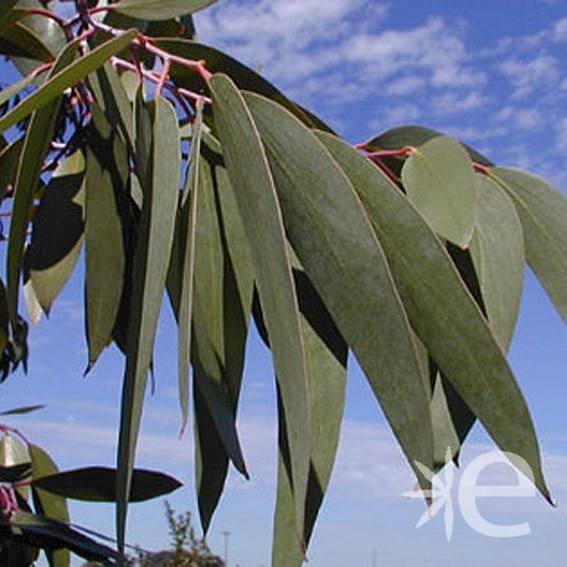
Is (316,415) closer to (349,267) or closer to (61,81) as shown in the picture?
(349,267)

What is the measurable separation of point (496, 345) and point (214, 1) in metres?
0.48

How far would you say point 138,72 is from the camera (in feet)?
3.23

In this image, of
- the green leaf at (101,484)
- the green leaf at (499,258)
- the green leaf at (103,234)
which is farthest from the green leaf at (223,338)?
the green leaf at (101,484)

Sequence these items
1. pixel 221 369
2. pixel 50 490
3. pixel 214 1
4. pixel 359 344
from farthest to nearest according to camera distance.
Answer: pixel 50 490
pixel 214 1
pixel 221 369
pixel 359 344

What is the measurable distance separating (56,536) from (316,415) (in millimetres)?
642

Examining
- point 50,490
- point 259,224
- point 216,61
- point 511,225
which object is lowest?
point 50,490

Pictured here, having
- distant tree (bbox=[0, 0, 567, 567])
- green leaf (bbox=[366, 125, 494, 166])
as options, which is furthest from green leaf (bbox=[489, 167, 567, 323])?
green leaf (bbox=[366, 125, 494, 166])

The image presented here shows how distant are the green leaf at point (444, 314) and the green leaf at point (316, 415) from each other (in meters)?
0.11

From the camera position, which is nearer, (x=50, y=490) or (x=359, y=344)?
(x=359, y=344)

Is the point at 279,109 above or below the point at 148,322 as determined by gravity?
above

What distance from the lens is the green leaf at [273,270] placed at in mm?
709

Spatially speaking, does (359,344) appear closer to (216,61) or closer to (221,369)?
(221,369)

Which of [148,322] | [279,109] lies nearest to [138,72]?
[279,109]

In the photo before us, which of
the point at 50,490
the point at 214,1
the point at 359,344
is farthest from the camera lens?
the point at 50,490
